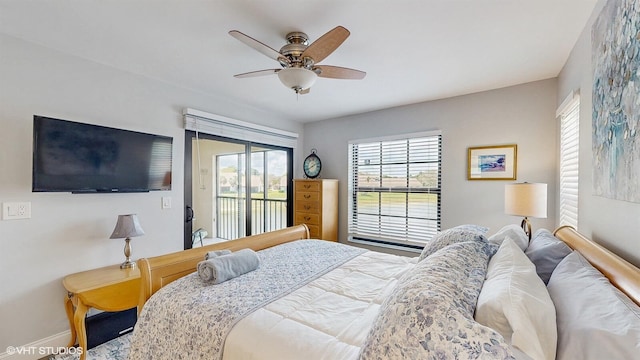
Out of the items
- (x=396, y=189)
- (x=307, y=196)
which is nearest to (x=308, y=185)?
(x=307, y=196)

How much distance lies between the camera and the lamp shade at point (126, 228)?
2.28 metres

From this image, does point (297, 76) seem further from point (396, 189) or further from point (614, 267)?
point (396, 189)

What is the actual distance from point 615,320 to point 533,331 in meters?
0.22

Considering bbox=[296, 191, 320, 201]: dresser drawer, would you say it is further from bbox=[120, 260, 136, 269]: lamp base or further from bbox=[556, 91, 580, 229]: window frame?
bbox=[556, 91, 580, 229]: window frame

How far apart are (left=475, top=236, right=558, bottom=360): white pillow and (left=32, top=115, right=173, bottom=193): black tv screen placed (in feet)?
9.39

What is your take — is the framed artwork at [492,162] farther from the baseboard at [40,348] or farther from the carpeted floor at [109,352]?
the baseboard at [40,348]

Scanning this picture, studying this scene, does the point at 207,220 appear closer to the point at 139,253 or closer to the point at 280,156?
the point at 139,253

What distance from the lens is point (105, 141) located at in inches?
91.1

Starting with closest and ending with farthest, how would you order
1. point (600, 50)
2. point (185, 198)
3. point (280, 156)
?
point (600, 50)
point (185, 198)
point (280, 156)

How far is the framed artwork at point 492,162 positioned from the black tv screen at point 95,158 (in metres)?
3.46

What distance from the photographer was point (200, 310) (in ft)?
4.22

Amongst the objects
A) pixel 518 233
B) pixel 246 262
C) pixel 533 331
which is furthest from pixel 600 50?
pixel 246 262

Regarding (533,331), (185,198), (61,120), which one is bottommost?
(533,331)

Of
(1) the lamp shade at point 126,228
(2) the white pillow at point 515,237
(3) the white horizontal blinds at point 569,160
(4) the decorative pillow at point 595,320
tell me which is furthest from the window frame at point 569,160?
(1) the lamp shade at point 126,228
